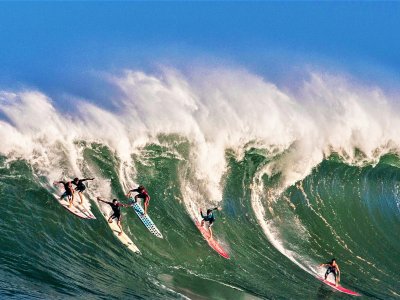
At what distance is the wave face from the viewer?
40.4 feet

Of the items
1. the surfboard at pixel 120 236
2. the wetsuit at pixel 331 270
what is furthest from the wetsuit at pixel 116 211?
the wetsuit at pixel 331 270

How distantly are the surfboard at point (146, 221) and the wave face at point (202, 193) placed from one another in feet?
0.89

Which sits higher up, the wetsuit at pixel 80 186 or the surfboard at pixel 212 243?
the surfboard at pixel 212 243

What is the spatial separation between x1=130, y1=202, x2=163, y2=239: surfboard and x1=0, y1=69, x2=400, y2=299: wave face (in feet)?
0.89

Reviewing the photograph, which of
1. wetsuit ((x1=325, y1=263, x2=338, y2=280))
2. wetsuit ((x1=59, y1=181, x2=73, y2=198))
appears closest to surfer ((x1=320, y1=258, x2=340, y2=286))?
wetsuit ((x1=325, y1=263, x2=338, y2=280))

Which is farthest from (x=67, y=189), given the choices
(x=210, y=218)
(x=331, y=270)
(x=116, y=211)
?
(x=331, y=270)

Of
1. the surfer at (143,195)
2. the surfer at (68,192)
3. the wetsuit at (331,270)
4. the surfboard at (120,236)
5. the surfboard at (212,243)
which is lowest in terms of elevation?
the surfboard at (120,236)

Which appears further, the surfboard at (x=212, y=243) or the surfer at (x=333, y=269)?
the surfboard at (x=212, y=243)

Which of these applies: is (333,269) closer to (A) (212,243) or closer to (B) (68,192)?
(A) (212,243)

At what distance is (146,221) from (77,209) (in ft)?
6.01

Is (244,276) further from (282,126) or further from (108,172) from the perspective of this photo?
(282,126)

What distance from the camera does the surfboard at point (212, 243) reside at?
14.0m

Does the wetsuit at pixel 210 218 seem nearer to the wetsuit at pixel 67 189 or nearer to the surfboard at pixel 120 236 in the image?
the surfboard at pixel 120 236

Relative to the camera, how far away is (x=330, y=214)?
56.9ft
